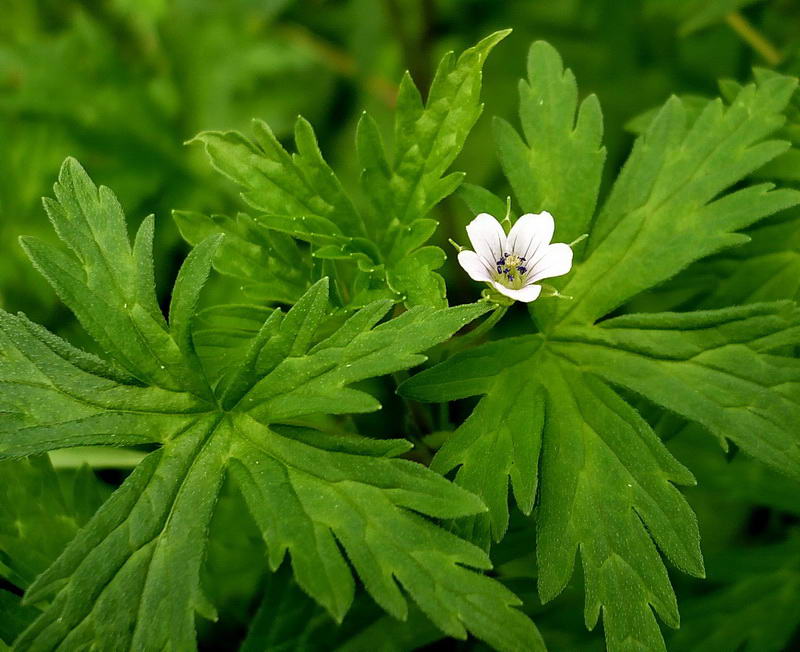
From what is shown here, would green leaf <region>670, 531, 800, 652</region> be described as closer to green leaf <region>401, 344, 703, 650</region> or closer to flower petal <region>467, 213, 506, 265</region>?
green leaf <region>401, 344, 703, 650</region>

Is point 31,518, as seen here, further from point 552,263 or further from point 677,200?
point 677,200

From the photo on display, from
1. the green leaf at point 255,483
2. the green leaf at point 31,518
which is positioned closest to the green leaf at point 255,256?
the green leaf at point 255,483

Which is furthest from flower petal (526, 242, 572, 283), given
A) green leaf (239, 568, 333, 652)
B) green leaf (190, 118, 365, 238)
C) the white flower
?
green leaf (239, 568, 333, 652)

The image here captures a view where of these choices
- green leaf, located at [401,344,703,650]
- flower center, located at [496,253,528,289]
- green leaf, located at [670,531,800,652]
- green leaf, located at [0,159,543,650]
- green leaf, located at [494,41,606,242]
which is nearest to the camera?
green leaf, located at [0,159,543,650]

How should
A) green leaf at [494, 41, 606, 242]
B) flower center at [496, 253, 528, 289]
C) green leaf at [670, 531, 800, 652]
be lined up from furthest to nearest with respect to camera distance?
1. green leaf at [670, 531, 800, 652]
2. green leaf at [494, 41, 606, 242]
3. flower center at [496, 253, 528, 289]

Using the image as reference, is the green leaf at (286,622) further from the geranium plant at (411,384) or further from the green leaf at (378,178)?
the green leaf at (378,178)

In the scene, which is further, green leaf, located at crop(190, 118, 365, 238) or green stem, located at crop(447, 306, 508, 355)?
green leaf, located at crop(190, 118, 365, 238)

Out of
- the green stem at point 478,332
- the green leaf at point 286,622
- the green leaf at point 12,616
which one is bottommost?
the green leaf at point 286,622

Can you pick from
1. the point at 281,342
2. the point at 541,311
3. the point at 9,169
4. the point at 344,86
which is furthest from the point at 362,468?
the point at 344,86
